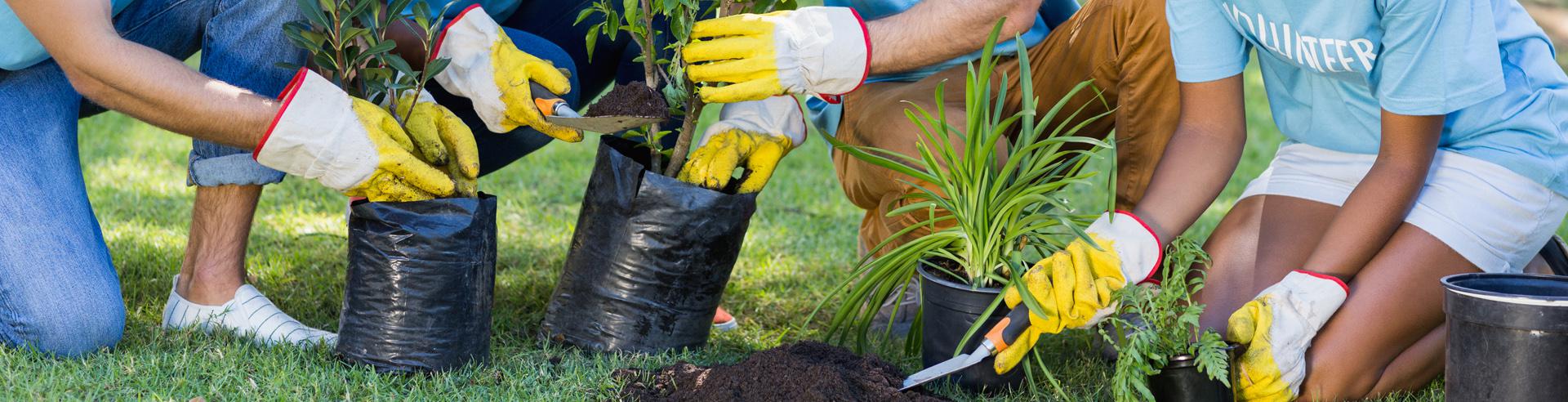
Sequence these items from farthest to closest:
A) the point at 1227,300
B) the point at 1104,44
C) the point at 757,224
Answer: the point at 757,224, the point at 1104,44, the point at 1227,300

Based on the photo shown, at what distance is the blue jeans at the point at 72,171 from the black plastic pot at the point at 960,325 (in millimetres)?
1309

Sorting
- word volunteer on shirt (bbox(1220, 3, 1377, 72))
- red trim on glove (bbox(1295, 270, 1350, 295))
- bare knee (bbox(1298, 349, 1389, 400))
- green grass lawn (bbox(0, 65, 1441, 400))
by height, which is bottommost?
green grass lawn (bbox(0, 65, 1441, 400))

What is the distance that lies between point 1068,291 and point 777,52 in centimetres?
66

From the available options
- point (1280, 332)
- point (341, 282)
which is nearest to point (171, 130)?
point (341, 282)

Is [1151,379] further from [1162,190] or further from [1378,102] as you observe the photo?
[1378,102]

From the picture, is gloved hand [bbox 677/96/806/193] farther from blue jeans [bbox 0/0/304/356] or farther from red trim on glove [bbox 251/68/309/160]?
blue jeans [bbox 0/0/304/356]

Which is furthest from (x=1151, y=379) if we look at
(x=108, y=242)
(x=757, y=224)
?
(x=108, y=242)

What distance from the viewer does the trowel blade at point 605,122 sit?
2.00 metres

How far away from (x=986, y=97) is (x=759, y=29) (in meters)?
0.42

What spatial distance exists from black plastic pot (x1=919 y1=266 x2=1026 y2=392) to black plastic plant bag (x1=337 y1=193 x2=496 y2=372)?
80 centimetres

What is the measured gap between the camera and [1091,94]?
8.32 feet

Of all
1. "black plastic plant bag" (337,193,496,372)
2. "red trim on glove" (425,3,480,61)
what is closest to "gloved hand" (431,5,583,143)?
"red trim on glove" (425,3,480,61)

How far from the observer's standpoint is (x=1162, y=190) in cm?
211

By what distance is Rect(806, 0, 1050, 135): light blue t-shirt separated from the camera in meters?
2.53
